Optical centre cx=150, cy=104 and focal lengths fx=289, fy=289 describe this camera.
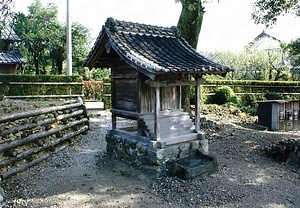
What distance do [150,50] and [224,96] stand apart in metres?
14.2

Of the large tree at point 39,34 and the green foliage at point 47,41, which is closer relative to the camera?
the large tree at point 39,34

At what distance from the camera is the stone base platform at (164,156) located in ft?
22.2

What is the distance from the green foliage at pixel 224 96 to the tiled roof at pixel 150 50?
13.0 meters

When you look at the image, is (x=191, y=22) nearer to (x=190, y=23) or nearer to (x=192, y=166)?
(x=190, y=23)

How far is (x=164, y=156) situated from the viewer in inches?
272

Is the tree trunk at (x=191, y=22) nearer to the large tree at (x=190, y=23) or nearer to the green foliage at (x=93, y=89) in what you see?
the large tree at (x=190, y=23)

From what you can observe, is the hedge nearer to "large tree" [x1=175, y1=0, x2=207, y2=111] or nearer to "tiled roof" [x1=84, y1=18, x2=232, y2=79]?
"large tree" [x1=175, y1=0, x2=207, y2=111]

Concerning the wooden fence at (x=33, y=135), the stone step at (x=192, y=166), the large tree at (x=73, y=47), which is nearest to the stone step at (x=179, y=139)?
the stone step at (x=192, y=166)

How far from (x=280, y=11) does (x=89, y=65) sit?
27.5ft

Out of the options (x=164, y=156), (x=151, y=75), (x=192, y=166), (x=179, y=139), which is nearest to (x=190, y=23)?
(x=179, y=139)

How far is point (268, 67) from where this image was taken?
3088cm

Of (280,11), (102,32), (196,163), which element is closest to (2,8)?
(102,32)

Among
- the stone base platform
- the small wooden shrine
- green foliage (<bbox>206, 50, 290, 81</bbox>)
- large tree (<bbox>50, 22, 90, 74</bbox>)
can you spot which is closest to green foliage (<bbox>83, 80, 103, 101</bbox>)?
large tree (<bbox>50, 22, 90, 74</bbox>)

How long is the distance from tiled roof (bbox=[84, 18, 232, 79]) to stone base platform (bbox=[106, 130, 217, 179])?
1854 millimetres
